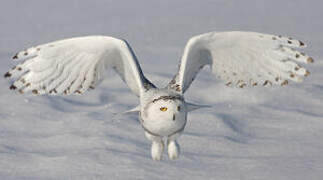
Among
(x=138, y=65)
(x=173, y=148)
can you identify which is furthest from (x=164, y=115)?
(x=138, y=65)

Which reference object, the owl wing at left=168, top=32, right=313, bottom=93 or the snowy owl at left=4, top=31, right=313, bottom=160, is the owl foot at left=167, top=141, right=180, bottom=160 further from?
the owl wing at left=168, top=32, right=313, bottom=93

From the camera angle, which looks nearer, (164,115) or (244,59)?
(164,115)

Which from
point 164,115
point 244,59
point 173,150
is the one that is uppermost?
point 244,59

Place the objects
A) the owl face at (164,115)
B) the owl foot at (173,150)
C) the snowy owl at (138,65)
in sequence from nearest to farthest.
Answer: the owl face at (164,115) < the owl foot at (173,150) < the snowy owl at (138,65)

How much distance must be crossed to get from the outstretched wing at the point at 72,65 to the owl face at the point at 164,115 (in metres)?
0.54

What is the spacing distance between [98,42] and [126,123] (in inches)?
164

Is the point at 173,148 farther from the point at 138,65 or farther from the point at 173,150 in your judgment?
the point at 138,65

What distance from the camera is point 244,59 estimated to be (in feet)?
19.6

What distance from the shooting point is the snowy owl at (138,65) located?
5.60 metres

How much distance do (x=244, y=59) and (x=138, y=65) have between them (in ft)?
3.57

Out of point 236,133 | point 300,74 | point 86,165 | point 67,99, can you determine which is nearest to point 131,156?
point 86,165

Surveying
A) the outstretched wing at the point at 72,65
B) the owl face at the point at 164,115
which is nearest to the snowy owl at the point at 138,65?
the outstretched wing at the point at 72,65

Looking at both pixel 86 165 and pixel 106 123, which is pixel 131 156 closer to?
pixel 86 165

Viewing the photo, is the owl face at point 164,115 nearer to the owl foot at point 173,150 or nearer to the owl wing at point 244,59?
the owl foot at point 173,150
